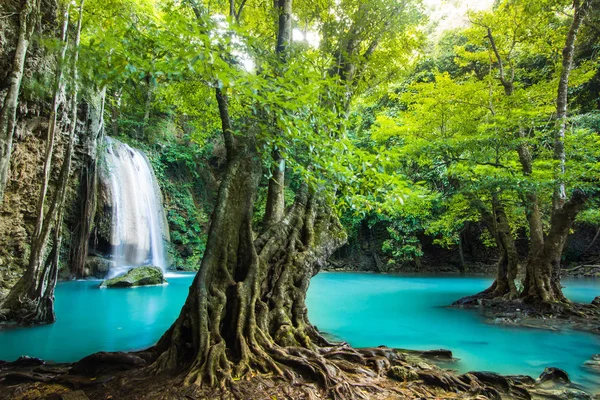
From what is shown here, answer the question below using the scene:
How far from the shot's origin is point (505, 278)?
33.8ft

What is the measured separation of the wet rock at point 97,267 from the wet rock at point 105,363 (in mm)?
13300

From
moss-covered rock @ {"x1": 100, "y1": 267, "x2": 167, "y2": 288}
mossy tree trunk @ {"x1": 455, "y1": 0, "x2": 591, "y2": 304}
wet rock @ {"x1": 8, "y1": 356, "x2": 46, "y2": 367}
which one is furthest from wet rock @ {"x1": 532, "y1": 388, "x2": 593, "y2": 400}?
moss-covered rock @ {"x1": 100, "y1": 267, "x2": 167, "y2": 288}

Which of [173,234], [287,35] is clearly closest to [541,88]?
[287,35]

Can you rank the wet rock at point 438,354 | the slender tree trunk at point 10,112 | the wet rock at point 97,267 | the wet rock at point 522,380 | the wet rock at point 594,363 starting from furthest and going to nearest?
the wet rock at point 97,267
the wet rock at point 438,354
the wet rock at point 594,363
the wet rock at point 522,380
the slender tree trunk at point 10,112

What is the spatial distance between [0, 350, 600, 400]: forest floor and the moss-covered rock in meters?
9.68

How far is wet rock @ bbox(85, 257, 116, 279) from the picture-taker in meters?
15.5

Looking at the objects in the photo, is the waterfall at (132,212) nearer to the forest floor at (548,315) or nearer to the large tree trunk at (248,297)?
the large tree trunk at (248,297)

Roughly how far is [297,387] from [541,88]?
426 inches

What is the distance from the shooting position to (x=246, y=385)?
3.35 m

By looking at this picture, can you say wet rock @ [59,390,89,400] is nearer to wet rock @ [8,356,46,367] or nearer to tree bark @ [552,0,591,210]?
wet rock @ [8,356,46,367]

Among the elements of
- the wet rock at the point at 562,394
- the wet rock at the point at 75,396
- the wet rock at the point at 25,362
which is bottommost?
the wet rock at the point at 562,394

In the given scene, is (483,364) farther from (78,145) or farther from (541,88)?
(78,145)

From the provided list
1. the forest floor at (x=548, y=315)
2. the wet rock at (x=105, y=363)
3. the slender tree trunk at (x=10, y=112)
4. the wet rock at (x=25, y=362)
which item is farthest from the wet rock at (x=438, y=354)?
the slender tree trunk at (x=10, y=112)

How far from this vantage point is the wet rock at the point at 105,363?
3.85 m
